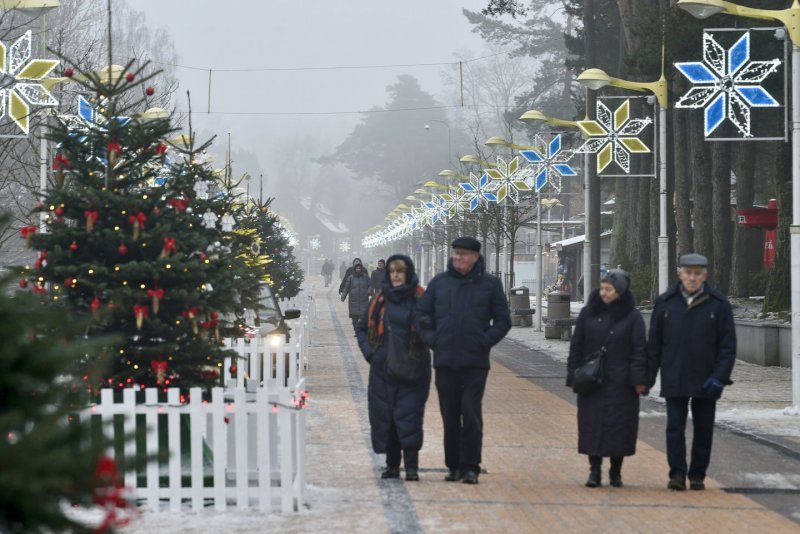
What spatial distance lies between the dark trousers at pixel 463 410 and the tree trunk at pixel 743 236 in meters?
25.7

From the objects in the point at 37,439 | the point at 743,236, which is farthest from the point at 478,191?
the point at 37,439

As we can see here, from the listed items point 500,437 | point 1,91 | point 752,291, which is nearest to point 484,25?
point 752,291

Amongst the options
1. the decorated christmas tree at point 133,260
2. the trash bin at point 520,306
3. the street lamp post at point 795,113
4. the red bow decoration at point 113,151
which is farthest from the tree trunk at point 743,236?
the red bow decoration at point 113,151

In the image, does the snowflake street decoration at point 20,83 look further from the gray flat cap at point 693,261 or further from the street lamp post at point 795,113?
the gray flat cap at point 693,261

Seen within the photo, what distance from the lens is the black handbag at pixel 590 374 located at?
33.7ft

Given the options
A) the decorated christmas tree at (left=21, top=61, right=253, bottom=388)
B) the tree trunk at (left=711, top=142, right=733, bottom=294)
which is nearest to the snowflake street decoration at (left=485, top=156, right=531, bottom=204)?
the tree trunk at (left=711, top=142, right=733, bottom=294)

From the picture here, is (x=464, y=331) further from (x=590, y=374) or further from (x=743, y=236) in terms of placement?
(x=743, y=236)

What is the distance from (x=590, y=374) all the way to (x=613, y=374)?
0.17 meters

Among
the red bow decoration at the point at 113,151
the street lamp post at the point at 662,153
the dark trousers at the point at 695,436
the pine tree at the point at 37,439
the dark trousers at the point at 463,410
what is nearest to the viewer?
the pine tree at the point at 37,439

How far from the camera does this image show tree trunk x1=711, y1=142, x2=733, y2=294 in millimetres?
34531

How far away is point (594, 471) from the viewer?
34.2 feet

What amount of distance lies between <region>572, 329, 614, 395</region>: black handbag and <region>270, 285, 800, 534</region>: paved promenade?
25.7 inches

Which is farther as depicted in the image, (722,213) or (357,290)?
A: (722,213)

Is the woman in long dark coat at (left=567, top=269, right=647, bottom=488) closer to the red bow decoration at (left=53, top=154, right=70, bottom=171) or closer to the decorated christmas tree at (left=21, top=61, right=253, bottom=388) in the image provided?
the decorated christmas tree at (left=21, top=61, right=253, bottom=388)
